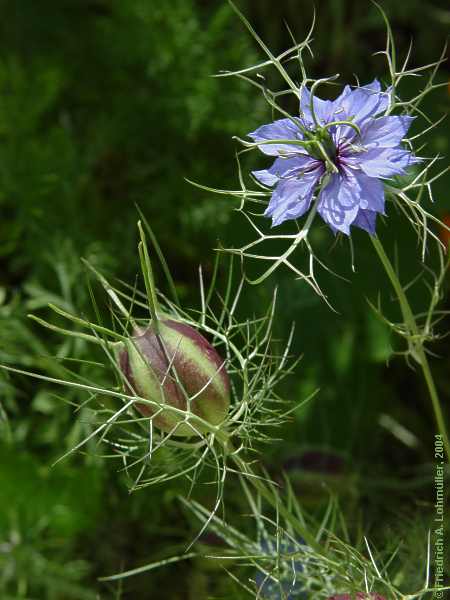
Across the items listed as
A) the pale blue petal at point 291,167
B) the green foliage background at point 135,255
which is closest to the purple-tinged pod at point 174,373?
the pale blue petal at point 291,167

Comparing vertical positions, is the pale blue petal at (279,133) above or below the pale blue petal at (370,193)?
above

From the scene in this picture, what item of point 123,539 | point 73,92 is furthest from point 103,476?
point 73,92

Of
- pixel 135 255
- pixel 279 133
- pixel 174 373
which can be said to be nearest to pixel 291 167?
pixel 279 133

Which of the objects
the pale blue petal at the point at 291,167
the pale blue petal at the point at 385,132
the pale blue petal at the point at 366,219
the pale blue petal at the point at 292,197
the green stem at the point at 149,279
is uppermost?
the pale blue petal at the point at 385,132

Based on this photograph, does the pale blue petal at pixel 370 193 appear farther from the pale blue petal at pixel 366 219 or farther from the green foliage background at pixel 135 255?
the green foliage background at pixel 135 255

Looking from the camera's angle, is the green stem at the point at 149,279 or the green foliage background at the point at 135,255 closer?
the green stem at the point at 149,279

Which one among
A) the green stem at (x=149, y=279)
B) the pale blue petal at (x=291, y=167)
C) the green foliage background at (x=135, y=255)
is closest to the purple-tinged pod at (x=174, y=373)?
the green stem at (x=149, y=279)

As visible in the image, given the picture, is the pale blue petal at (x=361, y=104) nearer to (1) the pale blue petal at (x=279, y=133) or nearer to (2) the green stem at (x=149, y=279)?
(1) the pale blue petal at (x=279, y=133)

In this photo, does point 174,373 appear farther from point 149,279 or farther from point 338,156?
point 338,156
